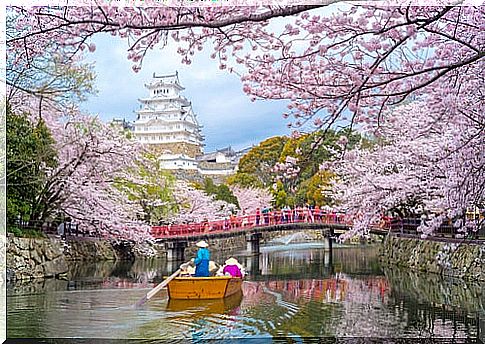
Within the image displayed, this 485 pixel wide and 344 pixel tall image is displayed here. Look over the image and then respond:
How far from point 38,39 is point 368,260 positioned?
850 centimetres

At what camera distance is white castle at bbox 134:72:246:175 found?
638cm

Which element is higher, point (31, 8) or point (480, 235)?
point (31, 8)

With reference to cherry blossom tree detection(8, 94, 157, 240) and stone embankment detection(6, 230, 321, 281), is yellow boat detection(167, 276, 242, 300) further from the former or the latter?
cherry blossom tree detection(8, 94, 157, 240)

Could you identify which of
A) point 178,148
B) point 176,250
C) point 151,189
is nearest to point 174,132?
point 178,148

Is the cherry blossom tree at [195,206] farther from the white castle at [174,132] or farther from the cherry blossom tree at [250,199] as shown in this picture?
the white castle at [174,132]

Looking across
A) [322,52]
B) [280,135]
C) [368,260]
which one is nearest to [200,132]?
[280,135]

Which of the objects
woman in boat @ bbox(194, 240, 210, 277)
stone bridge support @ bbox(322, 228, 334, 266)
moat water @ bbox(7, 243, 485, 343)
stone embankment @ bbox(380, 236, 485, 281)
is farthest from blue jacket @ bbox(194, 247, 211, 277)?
stone bridge support @ bbox(322, 228, 334, 266)

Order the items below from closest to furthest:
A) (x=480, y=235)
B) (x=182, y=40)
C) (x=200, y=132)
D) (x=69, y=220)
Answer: (x=182, y=40) < (x=480, y=235) < (x=200, y=132) < (x=69, y=220)

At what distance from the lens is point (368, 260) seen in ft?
37.6

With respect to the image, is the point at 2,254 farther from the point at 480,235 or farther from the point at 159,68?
the point at 480,235

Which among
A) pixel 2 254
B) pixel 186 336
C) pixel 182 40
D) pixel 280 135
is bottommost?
pixel 186 336

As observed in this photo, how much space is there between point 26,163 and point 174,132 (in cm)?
171

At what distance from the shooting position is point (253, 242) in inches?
308

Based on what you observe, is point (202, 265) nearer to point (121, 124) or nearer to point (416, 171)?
point (121, 124)
